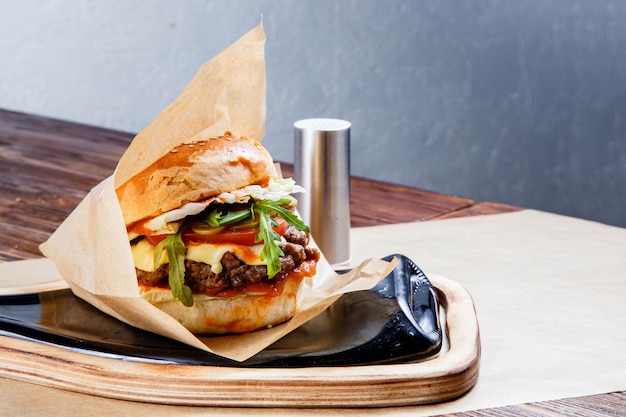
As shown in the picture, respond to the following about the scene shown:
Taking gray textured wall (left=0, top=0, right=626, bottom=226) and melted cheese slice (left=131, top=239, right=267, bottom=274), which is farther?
gray textured wall (left=0, top=0, right=626, bottom=226)

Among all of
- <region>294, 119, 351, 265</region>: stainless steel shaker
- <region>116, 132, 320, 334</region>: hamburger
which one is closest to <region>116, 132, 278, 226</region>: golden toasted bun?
<region>116, 132, 320, 334</region>: hamburger

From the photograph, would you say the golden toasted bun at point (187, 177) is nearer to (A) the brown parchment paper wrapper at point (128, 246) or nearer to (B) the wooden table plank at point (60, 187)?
(A) the brown parchment paper wrapper at point (128, 246)

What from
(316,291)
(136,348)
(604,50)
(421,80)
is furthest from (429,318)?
(421,80)

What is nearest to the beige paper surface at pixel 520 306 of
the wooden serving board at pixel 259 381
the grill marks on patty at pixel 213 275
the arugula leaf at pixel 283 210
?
the wooden serving board at pixel 259 381

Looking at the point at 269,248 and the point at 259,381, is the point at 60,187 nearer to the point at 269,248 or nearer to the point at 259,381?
the point at 269,248

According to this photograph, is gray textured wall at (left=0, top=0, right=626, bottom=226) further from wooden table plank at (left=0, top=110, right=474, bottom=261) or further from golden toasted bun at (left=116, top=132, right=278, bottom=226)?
golden toasted bun at (left=116, top=132, right=278, bottom=226)

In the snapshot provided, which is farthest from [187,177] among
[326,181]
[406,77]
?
[406,77]

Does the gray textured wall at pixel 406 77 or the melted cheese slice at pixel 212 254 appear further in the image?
the gray textured wall at pixel 406 77
